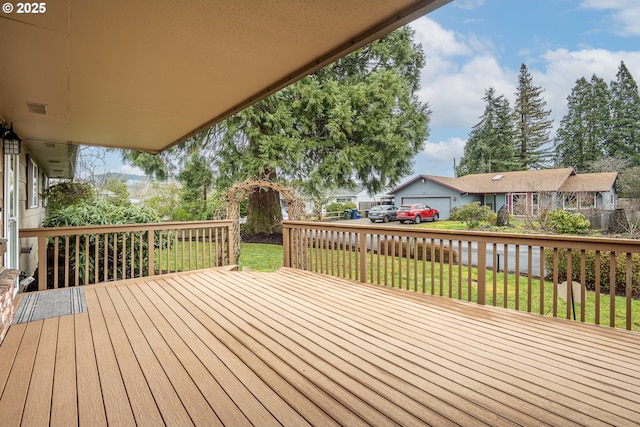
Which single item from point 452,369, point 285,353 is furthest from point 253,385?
point 452,369

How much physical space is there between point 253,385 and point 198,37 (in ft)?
6.62

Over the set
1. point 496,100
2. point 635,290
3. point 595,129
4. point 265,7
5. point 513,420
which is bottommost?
point 635,290

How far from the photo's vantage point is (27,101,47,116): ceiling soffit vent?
10.8ft

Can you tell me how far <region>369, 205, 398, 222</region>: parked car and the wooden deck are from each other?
36.6 ft

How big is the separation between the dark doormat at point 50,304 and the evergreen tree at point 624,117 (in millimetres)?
13612

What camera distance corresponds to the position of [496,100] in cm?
1742

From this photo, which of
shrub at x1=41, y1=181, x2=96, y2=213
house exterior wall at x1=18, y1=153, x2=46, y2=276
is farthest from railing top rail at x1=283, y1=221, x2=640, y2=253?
house exterior wall at x1=18, y1=153, x2=46, y2=276

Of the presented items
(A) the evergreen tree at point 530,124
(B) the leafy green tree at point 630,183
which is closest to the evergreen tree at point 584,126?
(A) the evergreen tree at point 530,124

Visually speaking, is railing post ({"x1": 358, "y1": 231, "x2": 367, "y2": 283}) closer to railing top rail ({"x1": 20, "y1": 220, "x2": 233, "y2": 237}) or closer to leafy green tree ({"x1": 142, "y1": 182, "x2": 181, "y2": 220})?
railing top rail ({"x1": 20, "y1": 220, "x2": 233, "y2": 237})

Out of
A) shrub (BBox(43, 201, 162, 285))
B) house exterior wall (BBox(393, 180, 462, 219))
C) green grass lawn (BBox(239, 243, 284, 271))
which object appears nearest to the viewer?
shrub (BBox(43, 201, 162, 285))

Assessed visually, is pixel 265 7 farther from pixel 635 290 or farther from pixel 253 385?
pixel 635 290

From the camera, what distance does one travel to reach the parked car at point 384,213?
14188mm

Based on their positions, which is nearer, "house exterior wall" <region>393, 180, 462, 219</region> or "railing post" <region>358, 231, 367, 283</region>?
"railing post" <region>358, 231, 367, 283</region>

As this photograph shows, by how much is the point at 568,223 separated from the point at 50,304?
8.76 m
